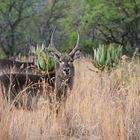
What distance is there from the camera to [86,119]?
21.6ft

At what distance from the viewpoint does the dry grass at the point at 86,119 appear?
5734 mm

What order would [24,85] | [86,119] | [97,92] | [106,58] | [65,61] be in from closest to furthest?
[86,119] < [97,92] < [65,61] < [24,85] < [106,58]

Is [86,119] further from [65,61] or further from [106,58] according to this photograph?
[106,58]

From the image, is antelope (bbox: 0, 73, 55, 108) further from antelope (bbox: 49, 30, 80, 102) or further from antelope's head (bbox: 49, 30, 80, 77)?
antelope's head (bbox: 49, 30, 80, 77)

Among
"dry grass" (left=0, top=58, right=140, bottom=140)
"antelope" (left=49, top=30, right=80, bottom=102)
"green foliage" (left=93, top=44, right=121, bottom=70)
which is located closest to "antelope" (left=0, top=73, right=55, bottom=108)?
"antelope" (left=49, top=30, right=80, bottom=102)

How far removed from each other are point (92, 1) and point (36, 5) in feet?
18.1

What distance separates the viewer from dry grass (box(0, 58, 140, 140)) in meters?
5.73

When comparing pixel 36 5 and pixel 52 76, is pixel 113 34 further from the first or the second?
pixel 52 76

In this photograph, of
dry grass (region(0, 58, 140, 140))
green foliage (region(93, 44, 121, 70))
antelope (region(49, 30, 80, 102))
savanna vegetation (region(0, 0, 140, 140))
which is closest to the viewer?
dry grass (region(0, 58, 140, 140))

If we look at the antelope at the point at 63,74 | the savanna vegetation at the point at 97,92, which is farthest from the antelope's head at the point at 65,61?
the savanna vegetation at the point at 97,92

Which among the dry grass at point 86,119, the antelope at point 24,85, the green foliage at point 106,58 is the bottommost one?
the dry grass at point 86,119

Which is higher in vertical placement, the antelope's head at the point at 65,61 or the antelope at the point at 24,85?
the antelope's head at the point at 65,61

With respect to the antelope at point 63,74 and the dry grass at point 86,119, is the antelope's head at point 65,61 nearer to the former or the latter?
the antelope at point 63,74

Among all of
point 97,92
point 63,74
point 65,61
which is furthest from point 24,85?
point 97,92
